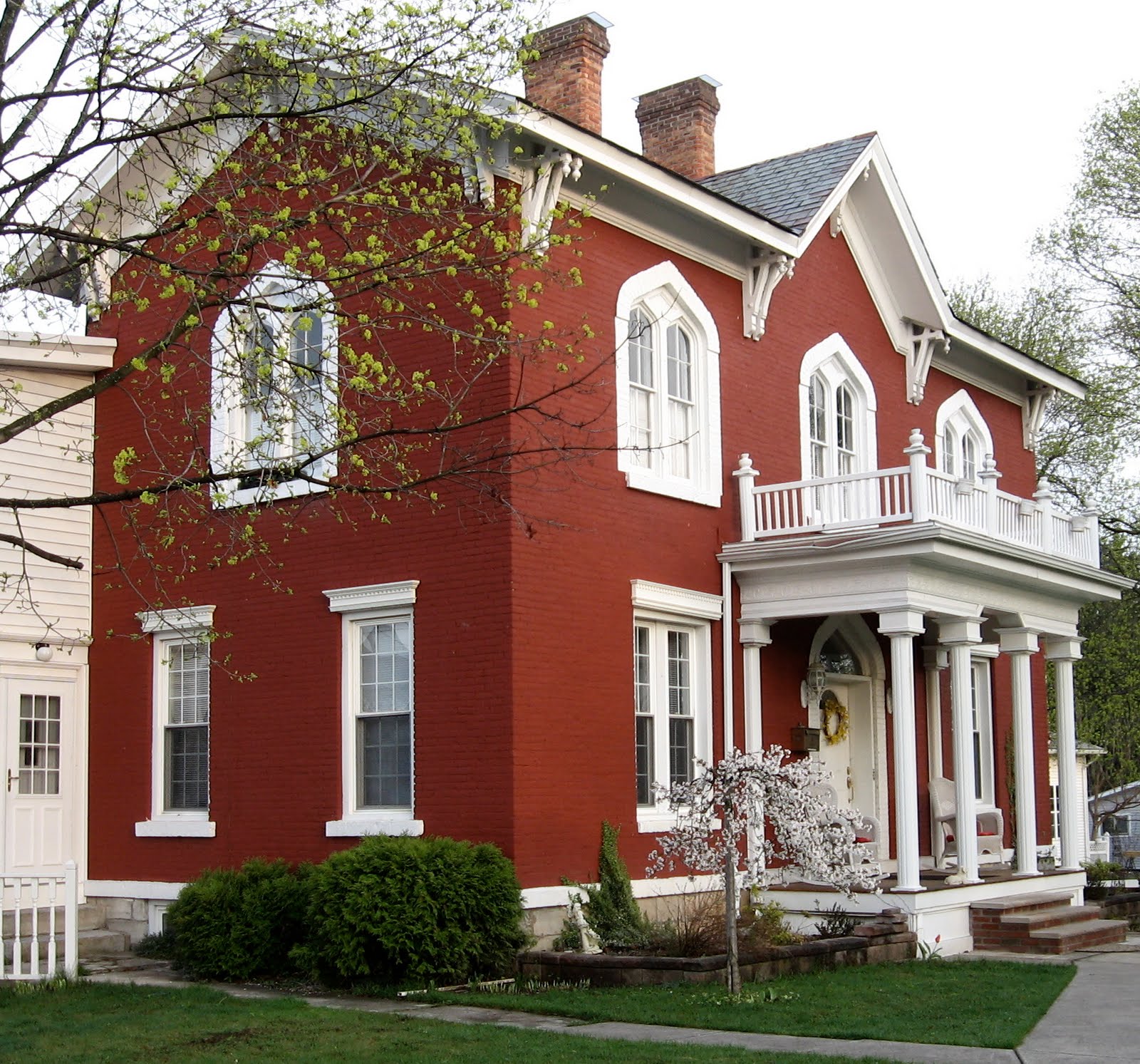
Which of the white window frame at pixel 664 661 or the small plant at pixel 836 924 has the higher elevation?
the white window frame at pixel 664 661

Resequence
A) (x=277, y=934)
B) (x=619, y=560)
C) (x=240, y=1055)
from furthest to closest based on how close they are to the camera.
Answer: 1. (x=619, y=560)
2. (x=277, y=934)
3. (x=240, y=1055)

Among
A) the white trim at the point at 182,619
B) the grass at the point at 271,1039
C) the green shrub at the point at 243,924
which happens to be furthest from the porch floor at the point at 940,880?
the white trim at the point at 182,619

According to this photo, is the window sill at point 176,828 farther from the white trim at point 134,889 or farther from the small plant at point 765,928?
the small plant at point 765,928

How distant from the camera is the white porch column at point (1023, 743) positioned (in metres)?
18.4

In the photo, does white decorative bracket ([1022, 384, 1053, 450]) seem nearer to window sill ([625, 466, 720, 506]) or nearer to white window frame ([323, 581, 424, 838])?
window sill ([625, 466, 720, 506])

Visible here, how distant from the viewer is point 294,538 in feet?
53.7

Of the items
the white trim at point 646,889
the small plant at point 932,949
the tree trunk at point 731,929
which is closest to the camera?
the tree trunk at point 731,929

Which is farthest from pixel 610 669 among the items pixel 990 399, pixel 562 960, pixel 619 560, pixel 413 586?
pixel 990 399

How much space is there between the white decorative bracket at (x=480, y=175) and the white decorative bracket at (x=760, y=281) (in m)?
4.25

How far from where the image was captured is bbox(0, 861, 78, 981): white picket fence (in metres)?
13.8

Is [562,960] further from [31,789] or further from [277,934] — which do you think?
[31,789]

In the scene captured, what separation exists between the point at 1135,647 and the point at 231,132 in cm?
2224

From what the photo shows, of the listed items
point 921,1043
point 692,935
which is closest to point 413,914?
point 692,935

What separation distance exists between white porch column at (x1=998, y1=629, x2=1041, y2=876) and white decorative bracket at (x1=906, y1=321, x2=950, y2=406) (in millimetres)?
4106
